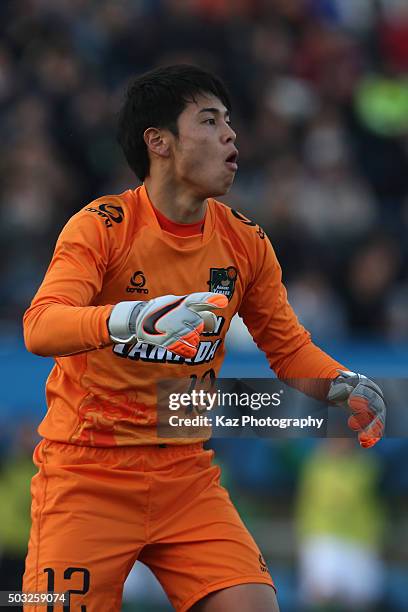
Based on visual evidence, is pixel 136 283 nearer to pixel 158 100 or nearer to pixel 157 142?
pixel 157 142

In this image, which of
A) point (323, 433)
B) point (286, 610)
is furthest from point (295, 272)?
point (323, 433)

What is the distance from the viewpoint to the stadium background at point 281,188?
9281 millimetres

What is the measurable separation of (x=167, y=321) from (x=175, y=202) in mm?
976

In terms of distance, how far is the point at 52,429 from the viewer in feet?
15.0

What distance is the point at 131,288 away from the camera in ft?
14.7

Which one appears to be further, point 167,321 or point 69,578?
point 69,578

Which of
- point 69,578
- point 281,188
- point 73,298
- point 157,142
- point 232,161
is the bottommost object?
point 69,578

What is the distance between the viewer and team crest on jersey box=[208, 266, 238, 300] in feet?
15.2

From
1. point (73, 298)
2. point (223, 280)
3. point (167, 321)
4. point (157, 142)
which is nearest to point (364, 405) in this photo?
point (223, 280)

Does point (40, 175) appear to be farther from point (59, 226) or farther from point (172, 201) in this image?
point (172, 201)

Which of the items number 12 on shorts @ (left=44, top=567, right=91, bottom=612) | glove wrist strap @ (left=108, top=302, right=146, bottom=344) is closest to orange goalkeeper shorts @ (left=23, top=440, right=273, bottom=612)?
number 12 on shorts @ (left=44, top=567, right=91, bottom=612)

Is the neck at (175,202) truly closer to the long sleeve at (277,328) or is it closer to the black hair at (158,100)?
the black hair at (158,100)

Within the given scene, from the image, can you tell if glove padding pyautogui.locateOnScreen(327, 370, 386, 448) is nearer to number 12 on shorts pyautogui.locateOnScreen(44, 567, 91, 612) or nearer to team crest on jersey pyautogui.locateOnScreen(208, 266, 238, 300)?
team crest on jersey pyautogui.locateOnScreen(208, 266, 238, 300)

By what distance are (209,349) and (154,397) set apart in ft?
0.95
